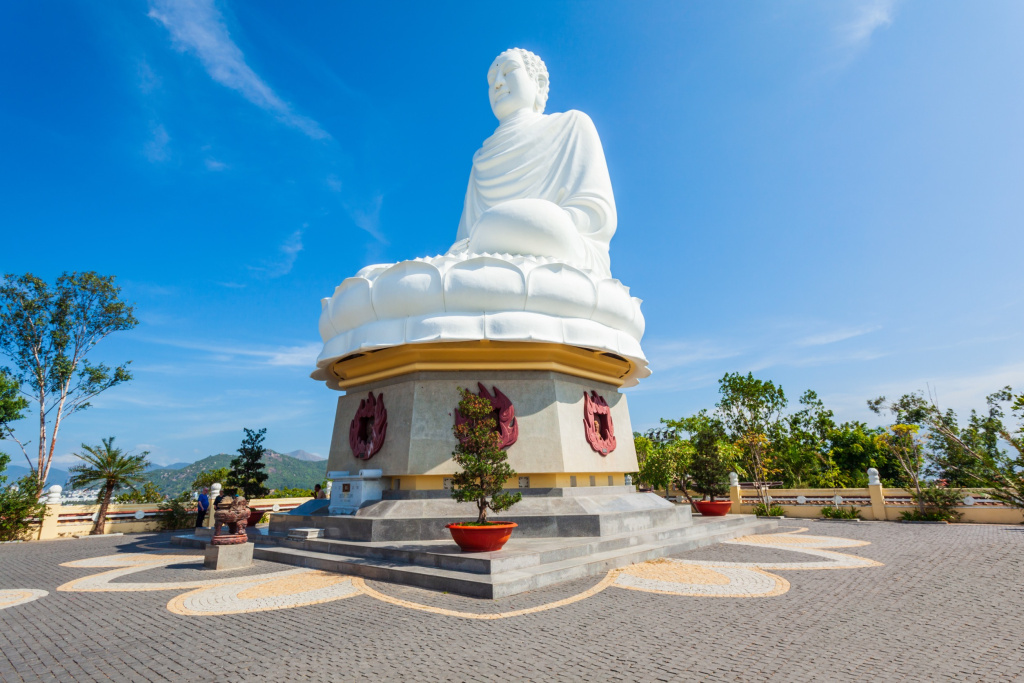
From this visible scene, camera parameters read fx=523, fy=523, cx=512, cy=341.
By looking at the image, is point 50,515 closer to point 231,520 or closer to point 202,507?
point 202,507

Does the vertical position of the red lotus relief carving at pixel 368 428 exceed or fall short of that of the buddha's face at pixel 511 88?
it falls short

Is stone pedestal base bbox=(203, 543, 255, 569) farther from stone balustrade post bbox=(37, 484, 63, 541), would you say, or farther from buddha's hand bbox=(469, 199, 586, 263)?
stone balustrade post bbox=(37, 484, 63, 541)

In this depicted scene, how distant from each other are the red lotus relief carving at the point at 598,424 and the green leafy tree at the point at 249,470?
15643mm

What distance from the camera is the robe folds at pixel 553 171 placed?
15562 millimetres

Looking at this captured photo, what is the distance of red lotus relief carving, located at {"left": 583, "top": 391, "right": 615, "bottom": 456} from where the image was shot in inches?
476

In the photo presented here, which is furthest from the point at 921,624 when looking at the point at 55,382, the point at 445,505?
the point at 55,382

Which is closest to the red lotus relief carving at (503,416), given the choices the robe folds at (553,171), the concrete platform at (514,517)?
the concrete platform at (514,517)

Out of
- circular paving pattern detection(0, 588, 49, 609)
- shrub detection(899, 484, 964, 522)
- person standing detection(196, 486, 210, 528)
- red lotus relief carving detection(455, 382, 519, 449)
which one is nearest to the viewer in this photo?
circular paving pattern detection(0, 588, 49, 609)

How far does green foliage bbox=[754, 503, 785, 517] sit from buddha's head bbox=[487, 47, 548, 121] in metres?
16.4

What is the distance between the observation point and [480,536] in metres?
7.95

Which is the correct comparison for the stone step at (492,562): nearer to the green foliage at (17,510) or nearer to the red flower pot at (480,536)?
the red flower pot at (480,536)

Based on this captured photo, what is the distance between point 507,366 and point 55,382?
62.5 ft

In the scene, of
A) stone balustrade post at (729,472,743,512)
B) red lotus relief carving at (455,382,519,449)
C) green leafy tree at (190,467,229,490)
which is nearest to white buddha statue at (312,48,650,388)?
red lotus relief carving at (455,382,519,449)

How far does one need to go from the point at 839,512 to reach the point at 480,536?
15.0 m
